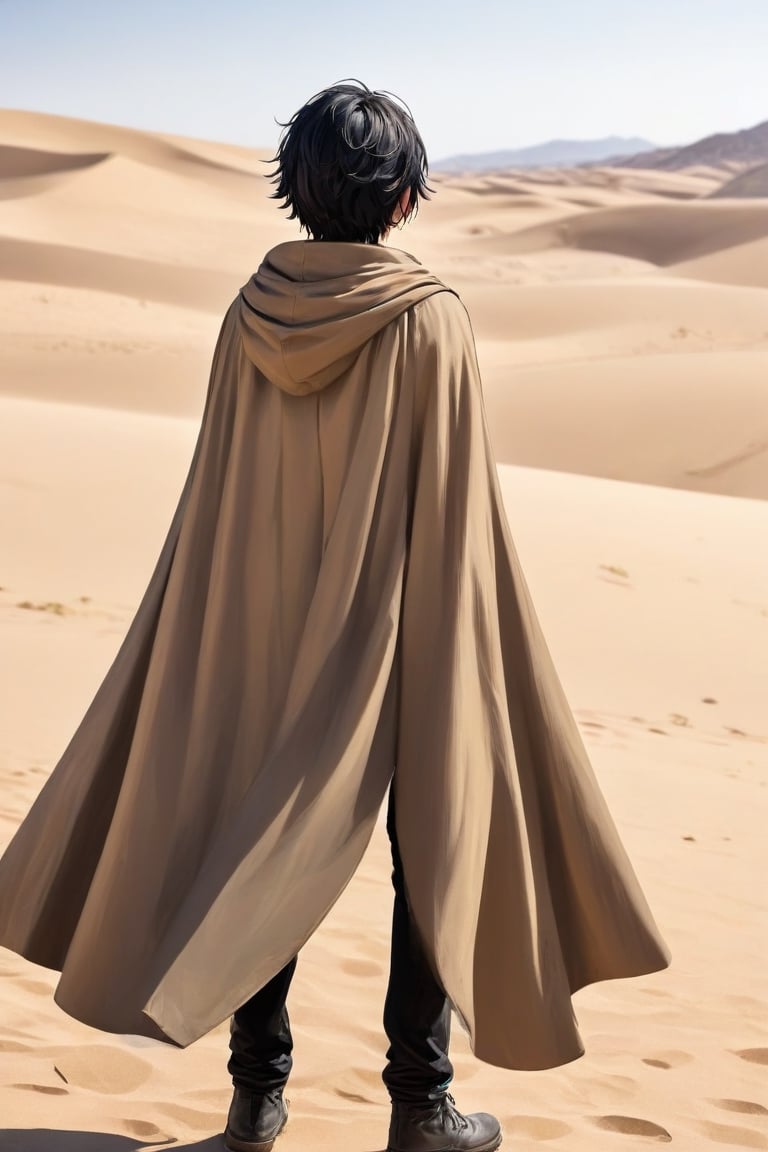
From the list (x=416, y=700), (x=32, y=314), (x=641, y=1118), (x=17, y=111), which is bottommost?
(x=641, y=1118)

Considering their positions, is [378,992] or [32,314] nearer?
[378,992]

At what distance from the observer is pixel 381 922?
4074 millimetres

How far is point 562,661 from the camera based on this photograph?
26.6ft

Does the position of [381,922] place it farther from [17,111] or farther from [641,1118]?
[17,111]

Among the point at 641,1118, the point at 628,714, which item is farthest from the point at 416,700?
the point at 628,714

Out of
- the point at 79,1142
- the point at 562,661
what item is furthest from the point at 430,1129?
the point at 562,661

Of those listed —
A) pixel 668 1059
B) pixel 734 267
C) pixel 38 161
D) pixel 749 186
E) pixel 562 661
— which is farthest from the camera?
pixel 749 186

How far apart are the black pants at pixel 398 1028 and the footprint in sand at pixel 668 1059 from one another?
34.7 inches

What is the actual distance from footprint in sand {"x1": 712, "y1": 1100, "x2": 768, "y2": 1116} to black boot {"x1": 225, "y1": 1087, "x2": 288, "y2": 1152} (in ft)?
3.24

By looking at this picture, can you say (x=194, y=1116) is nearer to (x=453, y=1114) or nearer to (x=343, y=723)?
(x=453, y=1114)

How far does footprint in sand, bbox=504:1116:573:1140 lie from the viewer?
282cm

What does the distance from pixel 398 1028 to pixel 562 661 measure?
18.8 ft

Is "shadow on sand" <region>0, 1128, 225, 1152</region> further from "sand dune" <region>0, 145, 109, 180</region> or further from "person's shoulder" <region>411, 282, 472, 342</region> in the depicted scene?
"sand dune" <region>0, 145, 109, 180</region>

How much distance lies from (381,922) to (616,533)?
7.12 metres
